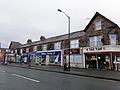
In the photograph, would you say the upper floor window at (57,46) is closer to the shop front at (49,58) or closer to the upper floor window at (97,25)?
the shop front at (49,58)

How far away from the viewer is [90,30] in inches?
1416

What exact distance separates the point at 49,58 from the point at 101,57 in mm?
16182

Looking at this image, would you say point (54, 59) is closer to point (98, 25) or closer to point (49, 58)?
point (49, 58)

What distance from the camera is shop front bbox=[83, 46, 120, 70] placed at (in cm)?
3121

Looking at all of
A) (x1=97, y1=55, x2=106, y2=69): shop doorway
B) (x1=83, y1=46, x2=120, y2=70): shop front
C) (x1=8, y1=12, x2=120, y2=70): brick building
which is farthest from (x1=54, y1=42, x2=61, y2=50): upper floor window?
(x1=97, y1=55, x2=106, y2=69): shop doorway

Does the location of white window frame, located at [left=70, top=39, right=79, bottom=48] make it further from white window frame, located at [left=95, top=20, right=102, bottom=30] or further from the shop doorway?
the shop doorway

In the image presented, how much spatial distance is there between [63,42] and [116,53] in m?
14.3

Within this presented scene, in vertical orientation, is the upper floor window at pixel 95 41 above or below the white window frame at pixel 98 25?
below

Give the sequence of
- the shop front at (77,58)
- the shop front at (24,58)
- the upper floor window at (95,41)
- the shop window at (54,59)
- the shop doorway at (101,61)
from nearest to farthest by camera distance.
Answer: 1. the shop doorway at (101,61)
2. the upper floor window at (95,41)
3. the shop front at (77,58)
4. the shop window at (54,59)
5. the shop front at (24,58)

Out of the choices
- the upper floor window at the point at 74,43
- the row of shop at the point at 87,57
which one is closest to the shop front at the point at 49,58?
the row of shop at the point at 87,57

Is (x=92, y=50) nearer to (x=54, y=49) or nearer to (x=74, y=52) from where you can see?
(x=74, y=52)

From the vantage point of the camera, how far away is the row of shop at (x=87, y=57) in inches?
Answer: 1231

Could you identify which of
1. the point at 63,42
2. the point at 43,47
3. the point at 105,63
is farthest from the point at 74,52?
the point at 43,47

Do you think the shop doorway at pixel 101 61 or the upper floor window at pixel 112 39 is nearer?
the upper floor window at pixel 112 39
